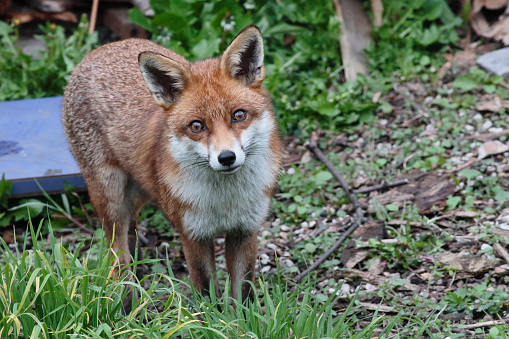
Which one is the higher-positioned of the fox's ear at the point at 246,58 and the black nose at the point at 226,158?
the fox's ear at the point at 246,58

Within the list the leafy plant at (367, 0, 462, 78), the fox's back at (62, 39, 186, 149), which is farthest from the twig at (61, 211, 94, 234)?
the leafy plant at (367, 0, 462, 78)

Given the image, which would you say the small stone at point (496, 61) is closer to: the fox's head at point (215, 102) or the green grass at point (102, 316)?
the fox's head at point (215, 102)

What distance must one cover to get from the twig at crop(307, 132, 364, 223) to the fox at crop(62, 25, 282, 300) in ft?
4.80

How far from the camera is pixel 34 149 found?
5996 mm

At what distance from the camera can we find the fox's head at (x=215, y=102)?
11.6ft

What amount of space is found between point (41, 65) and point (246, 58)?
448 cm

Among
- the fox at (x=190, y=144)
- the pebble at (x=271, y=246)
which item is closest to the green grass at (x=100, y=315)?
the fox at (x=190, y=144)

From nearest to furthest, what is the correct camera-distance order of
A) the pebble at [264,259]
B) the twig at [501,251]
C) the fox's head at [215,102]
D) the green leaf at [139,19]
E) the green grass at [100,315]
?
the green grass at [100,315], the fox's head at [215,102], the twig at [501,251], the pebble at [264,259], the green leaf at [139,19]

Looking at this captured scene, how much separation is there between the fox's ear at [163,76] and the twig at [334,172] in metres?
2.18

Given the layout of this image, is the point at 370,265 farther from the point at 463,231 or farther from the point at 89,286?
the point at 89,286

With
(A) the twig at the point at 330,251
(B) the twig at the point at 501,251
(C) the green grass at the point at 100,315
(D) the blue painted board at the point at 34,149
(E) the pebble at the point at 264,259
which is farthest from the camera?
(D) the blue painted board at the point at 34,149

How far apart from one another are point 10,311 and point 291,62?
4776 millimetres

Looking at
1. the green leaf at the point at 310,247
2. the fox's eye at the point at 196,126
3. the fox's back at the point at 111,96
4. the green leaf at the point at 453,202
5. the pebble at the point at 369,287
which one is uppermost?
the fox's back at the point at 111,96

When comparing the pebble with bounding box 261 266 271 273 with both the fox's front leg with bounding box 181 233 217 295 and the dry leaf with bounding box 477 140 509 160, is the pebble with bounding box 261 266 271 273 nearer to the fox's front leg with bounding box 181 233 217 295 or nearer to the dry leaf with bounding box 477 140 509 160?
the fox's front leg with bounding box 181 233 217 295
